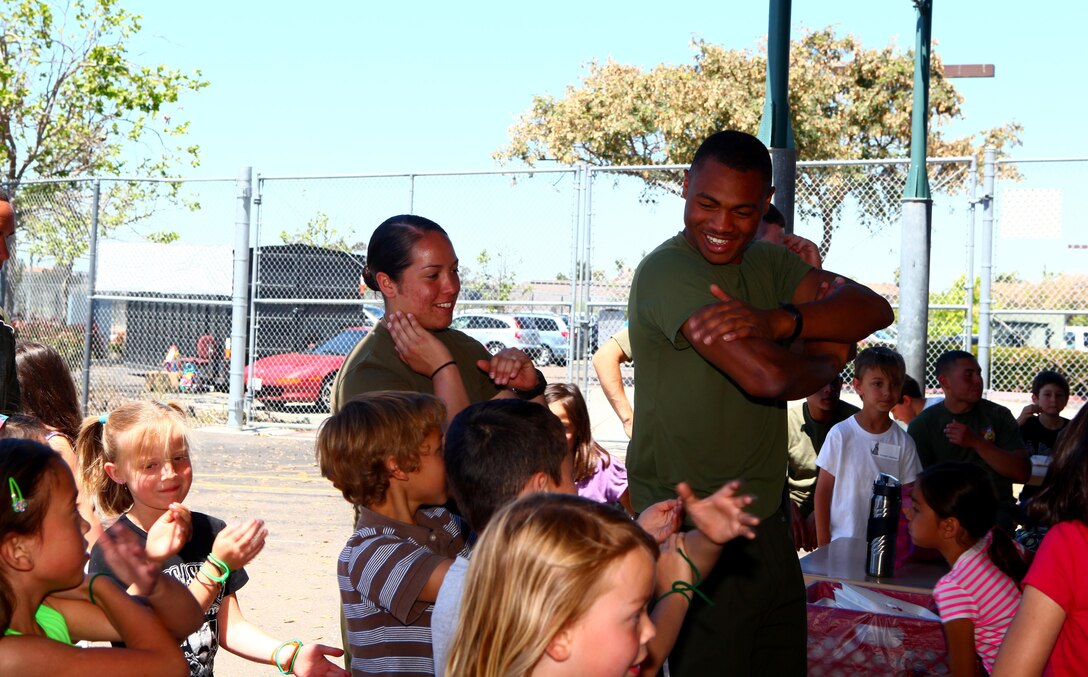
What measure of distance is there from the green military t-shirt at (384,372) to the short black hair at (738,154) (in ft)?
3.32

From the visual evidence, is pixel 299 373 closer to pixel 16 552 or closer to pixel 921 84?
pixel 921 84

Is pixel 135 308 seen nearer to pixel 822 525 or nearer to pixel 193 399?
pixel 193 399

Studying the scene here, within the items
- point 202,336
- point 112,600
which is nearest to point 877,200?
point 202,336

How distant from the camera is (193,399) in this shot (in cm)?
1580

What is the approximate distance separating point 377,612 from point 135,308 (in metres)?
13.9

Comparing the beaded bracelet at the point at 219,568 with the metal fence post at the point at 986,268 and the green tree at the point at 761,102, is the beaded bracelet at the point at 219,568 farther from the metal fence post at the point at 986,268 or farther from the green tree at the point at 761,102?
the green tree at the point at 761,102

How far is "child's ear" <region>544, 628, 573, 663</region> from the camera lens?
1.98 metres

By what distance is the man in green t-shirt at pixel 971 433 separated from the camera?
6559 millimetres

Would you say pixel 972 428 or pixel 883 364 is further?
pixel 972 428

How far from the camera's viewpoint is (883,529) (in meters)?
4.60

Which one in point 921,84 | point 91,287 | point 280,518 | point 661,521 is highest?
point 921,84

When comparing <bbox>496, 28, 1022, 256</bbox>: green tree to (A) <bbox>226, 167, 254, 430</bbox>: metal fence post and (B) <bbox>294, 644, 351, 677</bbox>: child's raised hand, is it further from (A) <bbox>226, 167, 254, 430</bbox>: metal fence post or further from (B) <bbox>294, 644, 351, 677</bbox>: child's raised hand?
(B) <bbox>294, 644, 351, 677</bbox>: child's raised hand

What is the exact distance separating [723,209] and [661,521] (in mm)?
1182

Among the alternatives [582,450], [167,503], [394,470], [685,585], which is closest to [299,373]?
[582,450]
